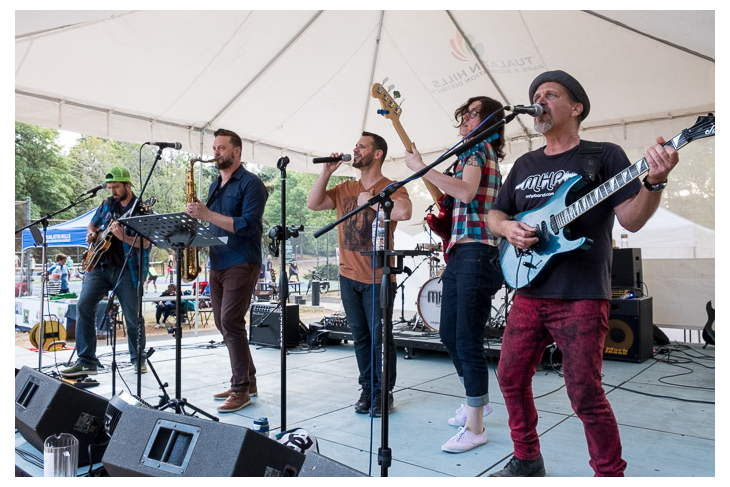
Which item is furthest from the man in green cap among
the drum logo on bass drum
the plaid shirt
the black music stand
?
the drum logo on bass drum

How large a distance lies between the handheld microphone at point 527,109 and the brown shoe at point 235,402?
2609 mm

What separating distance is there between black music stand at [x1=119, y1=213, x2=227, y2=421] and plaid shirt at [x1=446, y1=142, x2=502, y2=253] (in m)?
1.38

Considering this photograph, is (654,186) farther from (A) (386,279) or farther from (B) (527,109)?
(A) (386,279)

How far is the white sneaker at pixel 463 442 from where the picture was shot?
8.57 ft

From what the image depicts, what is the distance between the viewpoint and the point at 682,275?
6.23 metres

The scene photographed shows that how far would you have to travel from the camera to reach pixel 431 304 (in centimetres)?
601

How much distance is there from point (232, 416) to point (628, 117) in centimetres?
508

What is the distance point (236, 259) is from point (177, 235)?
70cm

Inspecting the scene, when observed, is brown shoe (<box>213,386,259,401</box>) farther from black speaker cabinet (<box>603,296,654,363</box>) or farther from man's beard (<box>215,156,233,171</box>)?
black speaker cabinet (<box>603,296,654,363</box>)

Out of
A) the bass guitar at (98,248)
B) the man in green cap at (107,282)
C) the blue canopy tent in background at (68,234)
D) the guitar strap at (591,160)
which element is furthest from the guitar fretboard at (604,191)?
Answer: the blue canopy tent in background at (68,234)

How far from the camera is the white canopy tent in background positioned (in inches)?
176

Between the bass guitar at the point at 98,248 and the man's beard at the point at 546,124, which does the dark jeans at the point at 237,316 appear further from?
the man's beard at the point at 546,124

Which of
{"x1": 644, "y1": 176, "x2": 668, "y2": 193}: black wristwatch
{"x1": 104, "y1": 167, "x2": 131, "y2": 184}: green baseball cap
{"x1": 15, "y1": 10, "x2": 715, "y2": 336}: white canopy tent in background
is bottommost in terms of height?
{"x1": 644, "y1": 176, "x2": 668, "y2": 193}: black wristwatch
